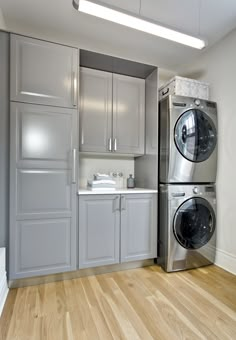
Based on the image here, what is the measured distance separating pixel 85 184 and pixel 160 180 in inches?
40.1

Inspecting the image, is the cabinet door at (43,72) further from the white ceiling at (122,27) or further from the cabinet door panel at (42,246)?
the cabinet door panel at (42,246)

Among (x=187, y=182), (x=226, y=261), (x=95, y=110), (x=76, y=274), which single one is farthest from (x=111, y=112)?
(x=226, y=261)

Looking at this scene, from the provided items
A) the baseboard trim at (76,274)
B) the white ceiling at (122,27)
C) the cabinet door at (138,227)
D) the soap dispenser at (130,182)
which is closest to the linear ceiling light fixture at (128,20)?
the white ceiling at (122,27)

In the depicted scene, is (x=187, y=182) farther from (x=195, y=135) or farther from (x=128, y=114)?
(x=128, y=114)

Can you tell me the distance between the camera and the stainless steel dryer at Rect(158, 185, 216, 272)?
2.23 meters

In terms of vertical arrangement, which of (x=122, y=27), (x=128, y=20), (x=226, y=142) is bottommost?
(x=226, y=142)

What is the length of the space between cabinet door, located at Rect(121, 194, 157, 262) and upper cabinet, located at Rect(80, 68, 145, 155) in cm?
66

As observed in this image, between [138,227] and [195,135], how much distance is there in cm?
126

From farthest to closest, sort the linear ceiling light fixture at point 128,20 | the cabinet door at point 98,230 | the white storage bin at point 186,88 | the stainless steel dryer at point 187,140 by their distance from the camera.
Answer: the white storage bin at point 186,88
the stainless steel dryer at point 187,140
the cabinet door at point 98,230
the linear ceiling light fixture at point 128,20

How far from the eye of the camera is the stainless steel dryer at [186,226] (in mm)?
2229

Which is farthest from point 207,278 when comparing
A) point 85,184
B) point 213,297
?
point 85,184

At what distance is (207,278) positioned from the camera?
2121 mm

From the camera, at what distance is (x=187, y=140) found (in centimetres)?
228

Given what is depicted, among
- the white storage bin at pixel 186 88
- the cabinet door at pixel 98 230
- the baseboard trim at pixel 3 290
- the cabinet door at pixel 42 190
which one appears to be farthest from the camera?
the white storage bin at pixel 186 88
